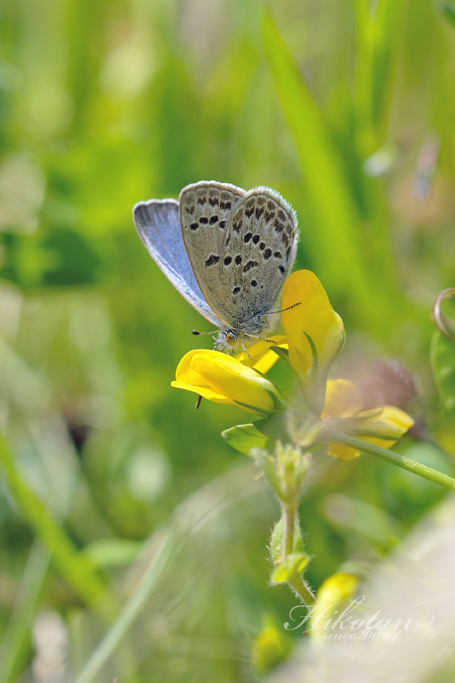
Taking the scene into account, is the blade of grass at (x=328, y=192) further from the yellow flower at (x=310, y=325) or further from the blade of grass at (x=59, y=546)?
the blade of grass at (x=59, y=546)

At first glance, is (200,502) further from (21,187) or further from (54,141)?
(54,141)

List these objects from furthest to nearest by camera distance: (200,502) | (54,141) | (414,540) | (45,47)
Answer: (45,47) → (54,141) → (200,502) → (414,540)

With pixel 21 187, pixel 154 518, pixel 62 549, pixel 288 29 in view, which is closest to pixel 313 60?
pixel 288 29

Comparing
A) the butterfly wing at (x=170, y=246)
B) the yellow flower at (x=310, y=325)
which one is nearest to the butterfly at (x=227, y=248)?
the butterfly wing at (x=170, y=246)

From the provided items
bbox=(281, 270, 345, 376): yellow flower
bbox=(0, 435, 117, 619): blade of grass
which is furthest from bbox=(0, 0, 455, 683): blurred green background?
bbox=(281, 270, 345, 376): yellow flower

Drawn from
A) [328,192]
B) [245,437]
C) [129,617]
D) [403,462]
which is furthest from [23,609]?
[328,192]

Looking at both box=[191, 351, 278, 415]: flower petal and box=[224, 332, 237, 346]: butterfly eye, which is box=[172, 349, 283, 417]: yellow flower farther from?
box=[224, 332, 237, 346]: butterfly eye
